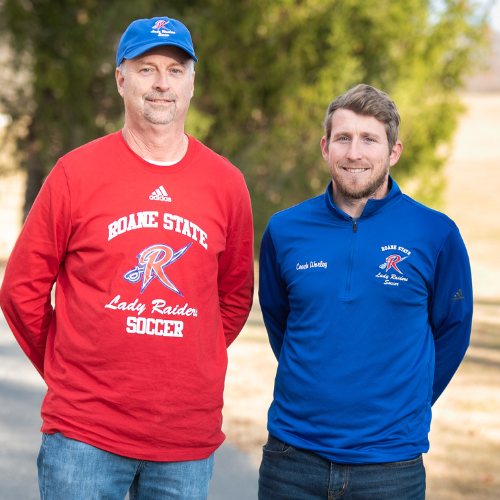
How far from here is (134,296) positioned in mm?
2449

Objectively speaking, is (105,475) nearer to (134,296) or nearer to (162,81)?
(134,296)

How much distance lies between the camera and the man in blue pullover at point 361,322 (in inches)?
98.5

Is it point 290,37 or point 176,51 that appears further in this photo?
point 290,37

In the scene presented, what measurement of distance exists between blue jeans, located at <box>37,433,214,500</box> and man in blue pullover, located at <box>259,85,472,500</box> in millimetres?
332

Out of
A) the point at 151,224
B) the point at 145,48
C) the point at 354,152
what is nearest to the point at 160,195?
the point at 151,224

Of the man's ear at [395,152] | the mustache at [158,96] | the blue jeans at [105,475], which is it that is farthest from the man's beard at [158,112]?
the blue jeans at [105,475]

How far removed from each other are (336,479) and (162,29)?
1.78 metres

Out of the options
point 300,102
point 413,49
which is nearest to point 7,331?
point 300,102

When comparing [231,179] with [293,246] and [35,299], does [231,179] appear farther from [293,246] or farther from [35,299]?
[35,299]

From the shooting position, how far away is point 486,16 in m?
14.4

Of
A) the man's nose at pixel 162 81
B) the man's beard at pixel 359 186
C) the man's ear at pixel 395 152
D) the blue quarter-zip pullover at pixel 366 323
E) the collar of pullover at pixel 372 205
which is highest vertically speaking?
the man's nose at pixel 162 81

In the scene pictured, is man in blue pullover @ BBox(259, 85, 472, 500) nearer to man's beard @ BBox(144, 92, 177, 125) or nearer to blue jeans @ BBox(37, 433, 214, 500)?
blue jeans @ BBox(37, 433, 214, 500)

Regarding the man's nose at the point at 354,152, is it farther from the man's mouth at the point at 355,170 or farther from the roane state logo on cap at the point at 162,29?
the roane state logo on cap at the point at 162,29

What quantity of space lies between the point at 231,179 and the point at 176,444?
1.04 metres
